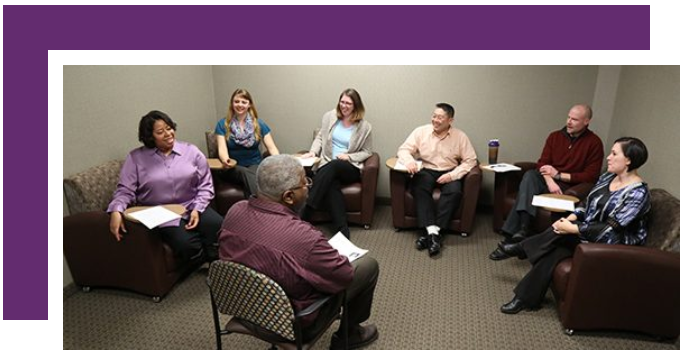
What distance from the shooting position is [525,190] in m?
3.32

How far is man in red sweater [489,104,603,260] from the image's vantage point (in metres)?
Result: 3.33

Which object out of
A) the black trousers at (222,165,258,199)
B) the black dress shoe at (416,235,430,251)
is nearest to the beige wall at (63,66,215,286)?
the black trousers at (222,165,258,199)

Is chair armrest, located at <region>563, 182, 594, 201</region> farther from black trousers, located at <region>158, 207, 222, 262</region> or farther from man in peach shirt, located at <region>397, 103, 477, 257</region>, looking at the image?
black trousers, located at <region>158, 207, 222, 262</region>

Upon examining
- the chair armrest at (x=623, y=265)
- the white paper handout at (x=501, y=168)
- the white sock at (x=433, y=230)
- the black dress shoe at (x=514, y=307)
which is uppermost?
the white paper handout at (x=501, y=168)

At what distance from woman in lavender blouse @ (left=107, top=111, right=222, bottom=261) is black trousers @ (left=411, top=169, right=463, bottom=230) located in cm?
161

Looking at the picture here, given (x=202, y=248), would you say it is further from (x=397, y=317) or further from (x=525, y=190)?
(x=525, y=190)

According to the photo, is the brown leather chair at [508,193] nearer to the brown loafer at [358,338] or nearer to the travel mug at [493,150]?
the travel mug at [493,150]

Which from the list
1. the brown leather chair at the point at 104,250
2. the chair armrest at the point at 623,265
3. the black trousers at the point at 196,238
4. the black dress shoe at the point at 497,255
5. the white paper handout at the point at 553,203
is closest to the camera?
the chair armrest at the point at 623,265

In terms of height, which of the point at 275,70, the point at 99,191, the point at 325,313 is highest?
the point at 275,70

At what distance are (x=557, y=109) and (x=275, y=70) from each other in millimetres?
2681

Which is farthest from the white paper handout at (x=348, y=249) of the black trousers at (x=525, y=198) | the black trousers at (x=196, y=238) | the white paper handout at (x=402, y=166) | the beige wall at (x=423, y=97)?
the beige wall at (x=423, y=97)

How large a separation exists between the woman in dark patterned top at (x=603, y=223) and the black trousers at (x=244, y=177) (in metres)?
2.08

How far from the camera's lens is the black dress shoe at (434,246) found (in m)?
3.41

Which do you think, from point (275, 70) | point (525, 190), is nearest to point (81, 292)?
point (275, 70)
